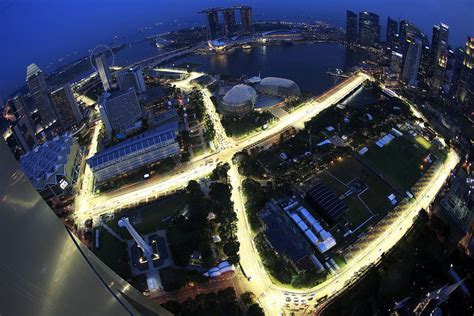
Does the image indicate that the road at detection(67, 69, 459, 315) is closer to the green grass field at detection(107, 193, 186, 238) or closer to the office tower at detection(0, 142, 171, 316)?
the green grass field at detection(107, 193, 186, 238)

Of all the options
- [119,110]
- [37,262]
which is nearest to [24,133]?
[119,110]

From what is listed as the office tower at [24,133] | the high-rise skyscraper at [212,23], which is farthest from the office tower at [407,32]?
the office tower at [24,133]

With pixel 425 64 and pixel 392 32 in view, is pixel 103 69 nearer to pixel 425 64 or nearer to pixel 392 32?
pixel 425 64

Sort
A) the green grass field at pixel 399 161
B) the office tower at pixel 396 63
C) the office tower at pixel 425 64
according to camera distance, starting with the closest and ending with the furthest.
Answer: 1. the green grass field at pixel 399 161
2. the office tower at pixel 425 64
3. the office tower at pixel 396 63

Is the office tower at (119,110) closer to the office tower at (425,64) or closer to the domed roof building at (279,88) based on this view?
the domed roof building at (279,88)

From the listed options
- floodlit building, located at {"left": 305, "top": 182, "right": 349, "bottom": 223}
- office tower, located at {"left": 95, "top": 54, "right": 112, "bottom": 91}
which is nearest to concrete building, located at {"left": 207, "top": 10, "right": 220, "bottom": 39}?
office tower, located at {"left": 95, "top": 54, "right": 112, "bottom": 91}
